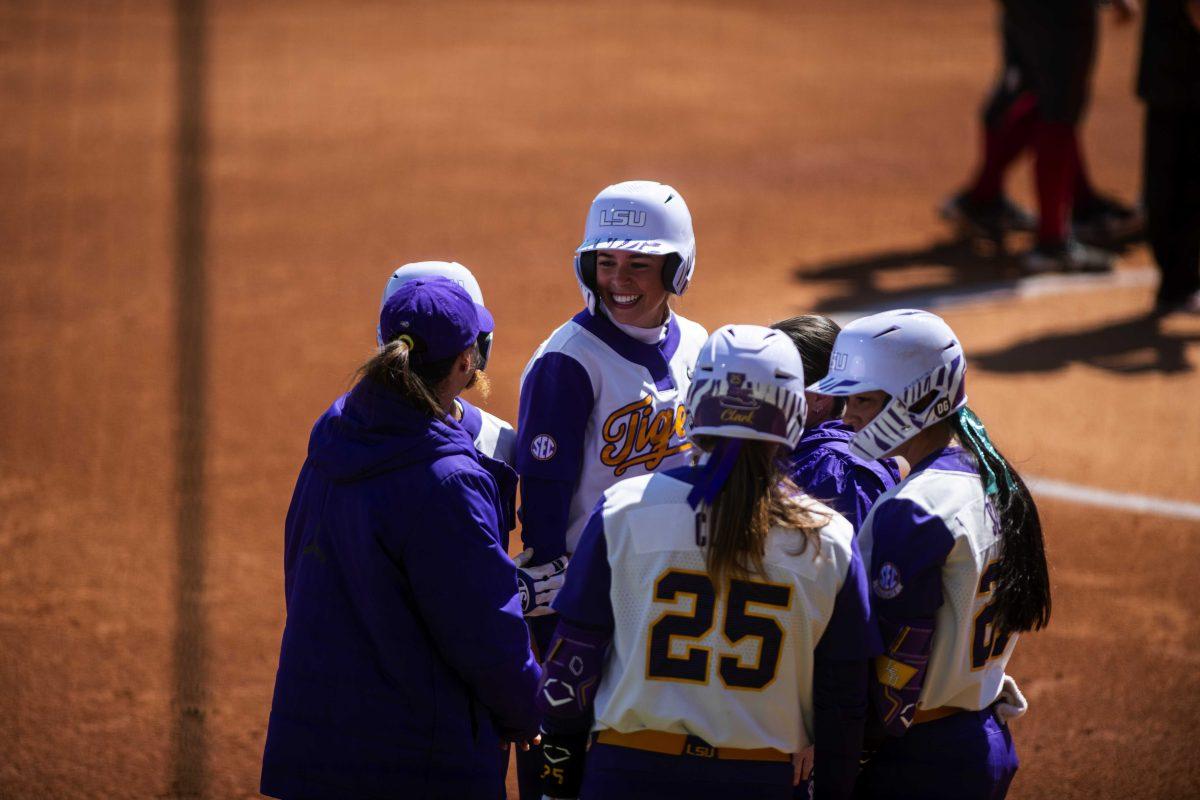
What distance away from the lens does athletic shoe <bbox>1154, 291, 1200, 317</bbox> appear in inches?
375

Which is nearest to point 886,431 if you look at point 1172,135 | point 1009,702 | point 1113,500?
point 1009,702

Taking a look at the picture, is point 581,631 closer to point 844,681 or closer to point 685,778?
point 685,778

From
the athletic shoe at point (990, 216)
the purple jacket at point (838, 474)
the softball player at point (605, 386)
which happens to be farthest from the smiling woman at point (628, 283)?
the athletic shoe at point (990, 216)

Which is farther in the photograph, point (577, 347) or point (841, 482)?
point (577, 347)

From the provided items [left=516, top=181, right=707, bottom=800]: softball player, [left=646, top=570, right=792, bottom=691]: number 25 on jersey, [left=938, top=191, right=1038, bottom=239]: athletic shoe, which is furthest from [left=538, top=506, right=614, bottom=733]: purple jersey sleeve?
[left=938, top=191, right=1038, bottom=239]: athletic shoe

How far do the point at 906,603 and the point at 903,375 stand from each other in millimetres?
591

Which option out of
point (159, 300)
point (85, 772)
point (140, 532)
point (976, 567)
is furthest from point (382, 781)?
point (159, 300)

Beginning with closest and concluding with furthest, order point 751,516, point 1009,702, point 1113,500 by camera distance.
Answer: point 751,516, point 1009,702, point 1113,500

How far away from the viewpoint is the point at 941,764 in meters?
3.26

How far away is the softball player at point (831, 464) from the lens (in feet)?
11.9

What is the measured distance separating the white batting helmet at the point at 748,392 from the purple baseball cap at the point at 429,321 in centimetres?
68

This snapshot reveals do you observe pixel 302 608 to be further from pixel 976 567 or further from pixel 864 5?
pixel 864 5

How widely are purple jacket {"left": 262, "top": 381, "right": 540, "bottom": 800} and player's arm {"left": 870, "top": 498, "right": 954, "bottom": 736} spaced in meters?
0.91

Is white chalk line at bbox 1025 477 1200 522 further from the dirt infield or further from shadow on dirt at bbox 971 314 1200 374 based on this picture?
shadow on dirt at bbox 971 314 1200 374
